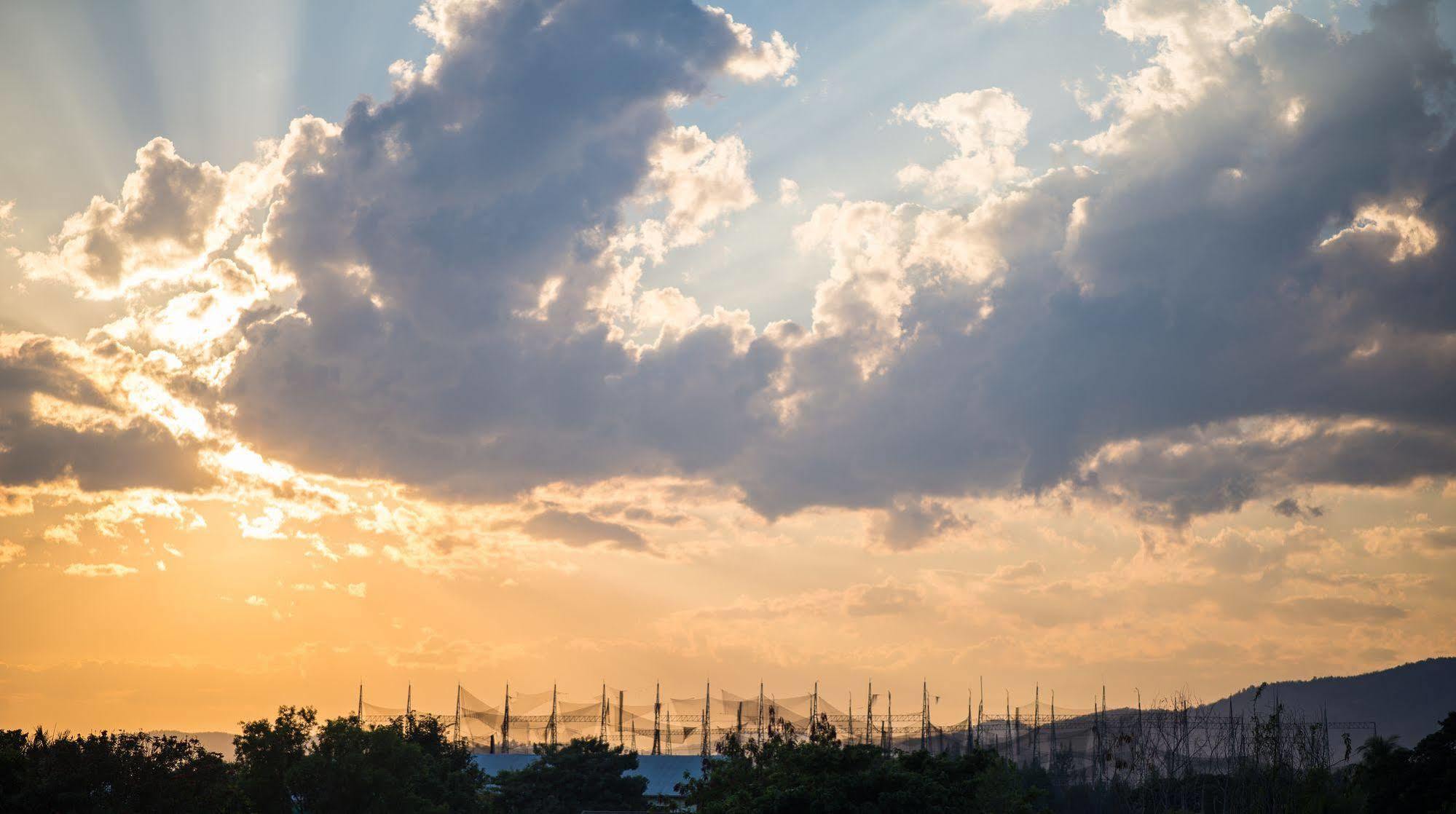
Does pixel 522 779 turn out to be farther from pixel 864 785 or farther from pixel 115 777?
pixel 864 785

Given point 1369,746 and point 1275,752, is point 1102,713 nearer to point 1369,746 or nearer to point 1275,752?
point 1275,752

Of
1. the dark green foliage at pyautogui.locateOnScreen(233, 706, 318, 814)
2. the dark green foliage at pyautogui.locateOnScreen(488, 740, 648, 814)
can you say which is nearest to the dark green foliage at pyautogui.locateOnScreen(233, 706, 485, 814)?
the dark green foliage at pyautogui.locateOnScreen(233, 706, 318, 814)

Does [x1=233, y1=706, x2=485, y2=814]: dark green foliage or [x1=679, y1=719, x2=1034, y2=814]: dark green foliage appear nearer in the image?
[x1=679, y1=719, x2=1034, y2=814]: dark green foliage

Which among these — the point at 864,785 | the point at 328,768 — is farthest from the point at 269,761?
the point at 864,785

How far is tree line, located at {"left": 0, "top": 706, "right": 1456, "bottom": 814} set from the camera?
48656 mm

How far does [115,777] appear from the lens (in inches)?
1950

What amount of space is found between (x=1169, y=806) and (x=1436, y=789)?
4370cm

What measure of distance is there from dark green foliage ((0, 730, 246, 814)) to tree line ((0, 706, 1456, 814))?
0.05m

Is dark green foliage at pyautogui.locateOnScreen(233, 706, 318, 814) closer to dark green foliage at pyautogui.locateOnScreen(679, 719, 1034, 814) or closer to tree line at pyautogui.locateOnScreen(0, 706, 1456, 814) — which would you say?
tree line at pyautogui.locateOnScreen(0, 706, 1456, 814)

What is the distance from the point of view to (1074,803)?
113 meters

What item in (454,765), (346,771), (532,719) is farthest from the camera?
(532,719)

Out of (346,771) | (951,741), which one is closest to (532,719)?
(951,741)

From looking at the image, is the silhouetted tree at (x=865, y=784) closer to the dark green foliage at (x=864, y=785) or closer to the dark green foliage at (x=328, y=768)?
the dark green foliage at (x=864, y=785)

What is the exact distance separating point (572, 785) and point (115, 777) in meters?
43.5
